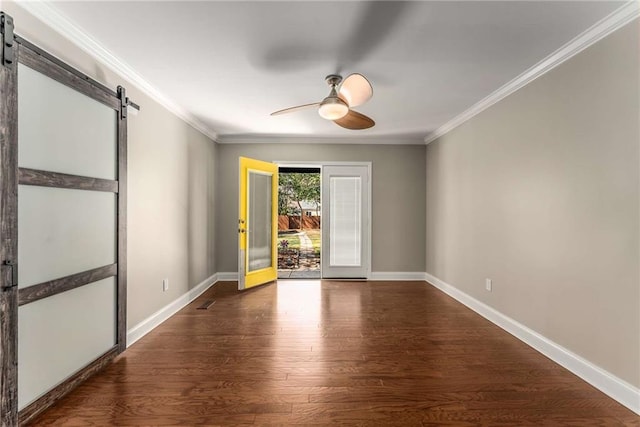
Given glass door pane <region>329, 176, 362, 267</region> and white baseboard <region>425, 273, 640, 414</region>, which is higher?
glass door pane <region>329, 176, 362, 267</region>

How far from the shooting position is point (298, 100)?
11.7ft

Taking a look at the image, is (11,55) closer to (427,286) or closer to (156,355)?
(156,355)

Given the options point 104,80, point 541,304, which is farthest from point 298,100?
point 541,304

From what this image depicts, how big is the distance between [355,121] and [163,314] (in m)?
2.85

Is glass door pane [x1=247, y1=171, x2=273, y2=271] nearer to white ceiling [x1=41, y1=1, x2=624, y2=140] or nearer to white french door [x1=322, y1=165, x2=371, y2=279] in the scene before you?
→ white french door [x1=322, y1=165, x2=371, y2=279]

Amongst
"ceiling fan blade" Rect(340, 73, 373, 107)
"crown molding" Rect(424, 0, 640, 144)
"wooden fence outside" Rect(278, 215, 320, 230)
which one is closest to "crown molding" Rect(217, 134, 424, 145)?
"crown molding" Rect(424, 0, 640, 144)

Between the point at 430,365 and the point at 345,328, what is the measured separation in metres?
0.96

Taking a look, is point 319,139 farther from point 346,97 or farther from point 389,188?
point 346,97

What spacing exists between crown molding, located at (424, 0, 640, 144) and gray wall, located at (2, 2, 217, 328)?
3487 millimetres

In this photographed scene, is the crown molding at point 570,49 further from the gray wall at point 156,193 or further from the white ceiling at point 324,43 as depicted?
the gray wall at point 156,193

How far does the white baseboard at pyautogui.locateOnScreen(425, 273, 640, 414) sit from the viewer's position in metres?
1.99

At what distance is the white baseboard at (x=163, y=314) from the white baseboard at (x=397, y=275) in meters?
2.72

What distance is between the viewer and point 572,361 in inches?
94.1

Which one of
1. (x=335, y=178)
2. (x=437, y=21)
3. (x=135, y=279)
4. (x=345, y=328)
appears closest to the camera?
(x=437, y=21)
